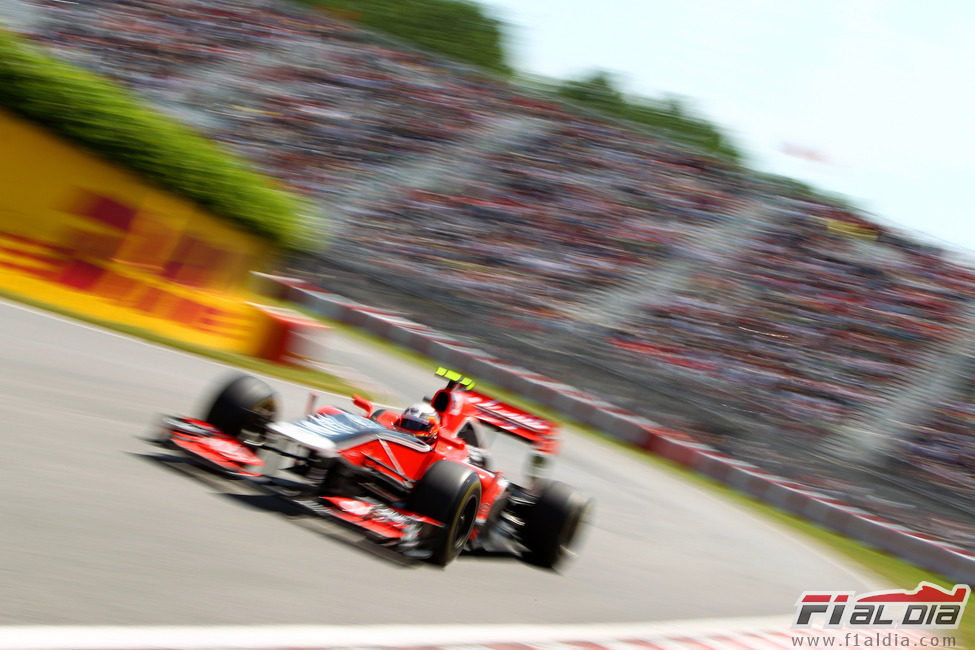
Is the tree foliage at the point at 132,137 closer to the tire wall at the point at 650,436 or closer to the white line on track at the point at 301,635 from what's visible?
the tire wall at the point at 650,436

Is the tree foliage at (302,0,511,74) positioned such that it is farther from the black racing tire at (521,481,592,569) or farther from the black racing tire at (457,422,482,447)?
the black racing tire at (521,481,592,569)

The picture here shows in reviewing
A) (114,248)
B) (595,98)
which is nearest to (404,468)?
(114,248)

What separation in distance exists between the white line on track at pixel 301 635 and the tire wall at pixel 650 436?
7576 millimetres

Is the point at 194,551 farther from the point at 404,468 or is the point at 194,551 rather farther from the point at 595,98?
the point at 595,98

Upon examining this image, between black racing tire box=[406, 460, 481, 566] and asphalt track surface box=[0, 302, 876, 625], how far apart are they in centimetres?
17

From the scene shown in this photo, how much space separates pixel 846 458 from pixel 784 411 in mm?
1410

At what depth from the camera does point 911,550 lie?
505 inches

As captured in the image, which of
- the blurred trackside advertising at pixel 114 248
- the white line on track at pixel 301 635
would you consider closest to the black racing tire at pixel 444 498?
the white line on track at pixel 301 635

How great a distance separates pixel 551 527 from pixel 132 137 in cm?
638

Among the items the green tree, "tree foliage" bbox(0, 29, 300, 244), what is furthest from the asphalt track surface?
Answer: the green tree

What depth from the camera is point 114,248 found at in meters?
10.8

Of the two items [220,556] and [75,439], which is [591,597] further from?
[75,439]

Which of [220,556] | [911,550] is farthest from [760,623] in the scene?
[911,550]

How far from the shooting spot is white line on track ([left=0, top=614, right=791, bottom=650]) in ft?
10.8
